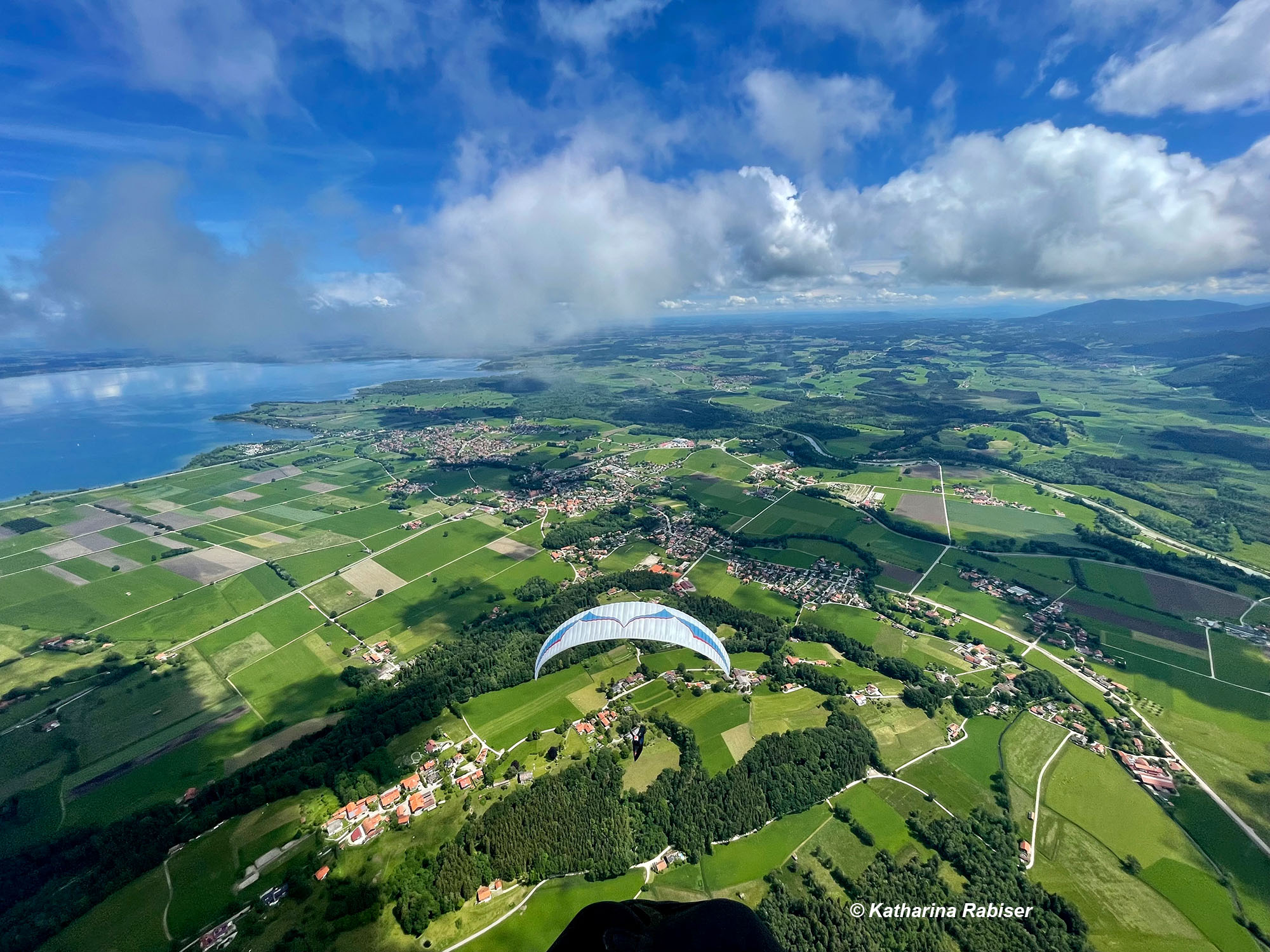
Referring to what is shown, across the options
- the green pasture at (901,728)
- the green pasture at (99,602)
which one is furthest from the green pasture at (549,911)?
the green pasture at (99,602)

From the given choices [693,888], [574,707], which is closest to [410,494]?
[574,707]

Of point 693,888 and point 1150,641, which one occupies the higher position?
point 693,888

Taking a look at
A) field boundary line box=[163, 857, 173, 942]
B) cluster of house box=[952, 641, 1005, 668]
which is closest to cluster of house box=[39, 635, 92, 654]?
field boundary line box=[163, 857, 173, 942]

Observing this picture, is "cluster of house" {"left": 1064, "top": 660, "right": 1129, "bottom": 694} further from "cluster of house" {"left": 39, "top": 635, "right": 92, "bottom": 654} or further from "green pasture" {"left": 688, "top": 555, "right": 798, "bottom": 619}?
"cluster of house" {"left": 39, "top": 635, "right": 92, "bottom": 654}

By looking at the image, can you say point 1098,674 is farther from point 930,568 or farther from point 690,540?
point 690,540

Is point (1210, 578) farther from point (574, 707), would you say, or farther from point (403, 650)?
point (403, 650)

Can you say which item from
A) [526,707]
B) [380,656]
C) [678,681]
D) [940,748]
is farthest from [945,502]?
[380,656]
